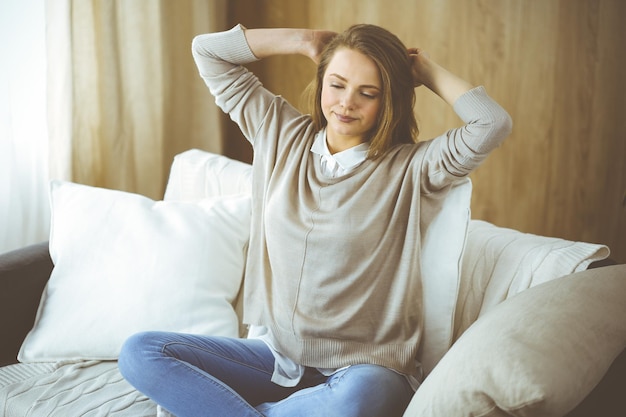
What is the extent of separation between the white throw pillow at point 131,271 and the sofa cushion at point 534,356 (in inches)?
29.2

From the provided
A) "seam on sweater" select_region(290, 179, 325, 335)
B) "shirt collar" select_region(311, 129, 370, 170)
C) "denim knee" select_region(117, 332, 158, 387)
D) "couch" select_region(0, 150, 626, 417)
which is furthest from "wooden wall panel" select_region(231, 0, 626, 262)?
"denim knee" select_region(117, 332, 158, 387)

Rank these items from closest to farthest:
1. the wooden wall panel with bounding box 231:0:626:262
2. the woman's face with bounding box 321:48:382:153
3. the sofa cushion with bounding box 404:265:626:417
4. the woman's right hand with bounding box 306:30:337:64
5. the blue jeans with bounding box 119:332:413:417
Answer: the sofa cushion with bounding box 404:265:626:417 → the blue jeans with bounding box 119:332:413:417 → the woman's face with bounding box 321:48:382:153 → the woman's right hand with bounding box 306:30:337:64 → the wooden wall panel with bounding box 231:0:626:262

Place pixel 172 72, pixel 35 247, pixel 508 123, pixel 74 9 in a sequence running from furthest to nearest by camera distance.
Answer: pixel 172 72 < pixel 74 9 < pixel 35 247 < pixel 508 123

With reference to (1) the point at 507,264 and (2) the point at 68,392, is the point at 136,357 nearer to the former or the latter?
(2) the point at 68,392

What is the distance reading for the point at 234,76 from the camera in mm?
Answer: 1508

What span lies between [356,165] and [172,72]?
4.11ft

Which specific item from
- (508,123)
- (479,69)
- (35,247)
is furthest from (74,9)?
(508,123)

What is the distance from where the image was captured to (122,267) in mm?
1610

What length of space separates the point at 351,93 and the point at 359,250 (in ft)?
1.06

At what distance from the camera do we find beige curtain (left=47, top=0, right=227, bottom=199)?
2.02 meters

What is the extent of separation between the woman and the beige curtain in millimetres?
960

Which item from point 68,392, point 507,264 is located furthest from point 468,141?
point 68,392

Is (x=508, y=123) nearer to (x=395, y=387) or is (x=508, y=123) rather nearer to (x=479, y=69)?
(x=395, y=387)

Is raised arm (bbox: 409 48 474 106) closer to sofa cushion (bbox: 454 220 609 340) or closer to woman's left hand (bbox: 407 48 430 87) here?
woman's left hand (bbox: 407 48 430 87)
